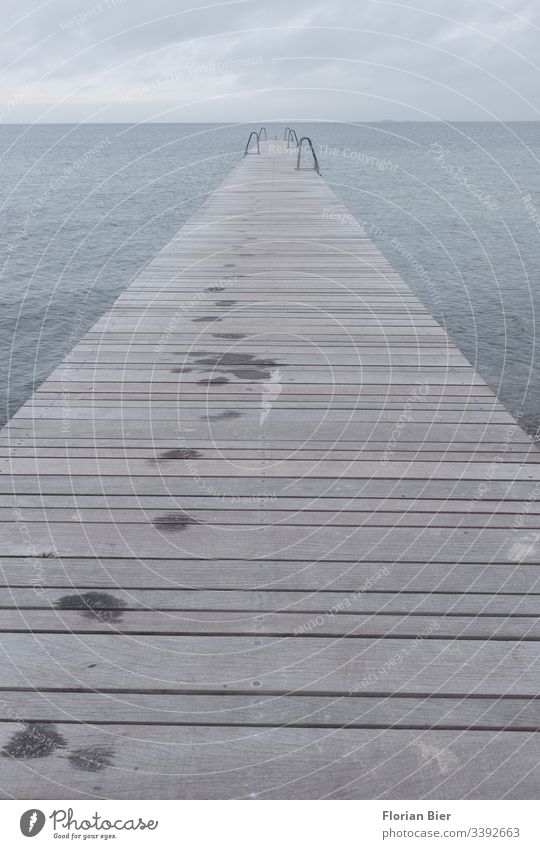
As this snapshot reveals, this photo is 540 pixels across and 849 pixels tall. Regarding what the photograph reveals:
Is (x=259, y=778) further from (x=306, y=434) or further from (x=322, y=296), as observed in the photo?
(x=322, y=296)

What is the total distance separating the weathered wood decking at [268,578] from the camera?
9.67ft

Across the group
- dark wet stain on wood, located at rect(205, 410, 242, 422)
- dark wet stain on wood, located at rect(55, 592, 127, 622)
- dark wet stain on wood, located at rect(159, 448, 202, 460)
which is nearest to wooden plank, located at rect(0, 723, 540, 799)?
dark wet stain on wood, located at rect(55, 592, 127, 622)

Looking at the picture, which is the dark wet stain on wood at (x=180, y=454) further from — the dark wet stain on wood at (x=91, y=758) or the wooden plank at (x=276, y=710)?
the dark wet stain on wood at (x=91, y=758)

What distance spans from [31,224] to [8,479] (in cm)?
2999

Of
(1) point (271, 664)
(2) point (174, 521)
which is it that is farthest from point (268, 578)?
(2) point (174, 521)

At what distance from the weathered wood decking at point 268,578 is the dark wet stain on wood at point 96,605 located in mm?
12

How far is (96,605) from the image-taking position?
376cm

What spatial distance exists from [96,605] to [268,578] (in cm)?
90

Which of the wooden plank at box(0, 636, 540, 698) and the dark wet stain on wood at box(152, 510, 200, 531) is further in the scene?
the dark wet stain on wood at box(152, 510, 200, 531)

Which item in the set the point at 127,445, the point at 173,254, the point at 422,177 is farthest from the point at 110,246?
the point at 422,177

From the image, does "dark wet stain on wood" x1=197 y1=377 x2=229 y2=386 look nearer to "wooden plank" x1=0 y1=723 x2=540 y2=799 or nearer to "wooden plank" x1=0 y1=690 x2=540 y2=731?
"wooden plank" x1=0 y1=690 x2=540 y2=731

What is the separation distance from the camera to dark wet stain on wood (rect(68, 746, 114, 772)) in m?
2.88

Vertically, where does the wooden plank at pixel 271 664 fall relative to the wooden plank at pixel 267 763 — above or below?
above

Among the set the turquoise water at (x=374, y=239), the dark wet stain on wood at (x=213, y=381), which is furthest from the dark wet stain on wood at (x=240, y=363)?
the turquoise water at (x=374, y=239)
